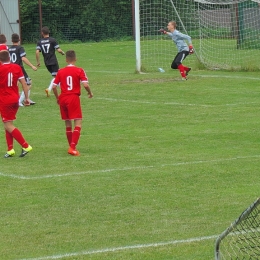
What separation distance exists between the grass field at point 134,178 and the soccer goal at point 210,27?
822 centimetres

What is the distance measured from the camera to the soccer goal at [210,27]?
29.3 metres

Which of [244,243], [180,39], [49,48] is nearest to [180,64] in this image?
[180,39]

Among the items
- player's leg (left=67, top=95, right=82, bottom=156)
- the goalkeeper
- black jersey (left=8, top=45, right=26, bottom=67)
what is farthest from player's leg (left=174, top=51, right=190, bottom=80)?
player's leg (left=67, top=95, right=82, bottom=156)

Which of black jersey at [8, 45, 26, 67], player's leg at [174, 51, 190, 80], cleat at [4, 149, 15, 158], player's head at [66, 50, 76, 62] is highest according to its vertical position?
player's head at [66, 50, 76, 62]

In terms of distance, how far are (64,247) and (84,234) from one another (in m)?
0.50

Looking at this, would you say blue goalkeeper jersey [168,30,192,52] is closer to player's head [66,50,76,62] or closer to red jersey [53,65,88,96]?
player's head [66,50,76,62]

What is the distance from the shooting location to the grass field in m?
7.91

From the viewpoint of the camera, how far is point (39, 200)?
9883 millimetres

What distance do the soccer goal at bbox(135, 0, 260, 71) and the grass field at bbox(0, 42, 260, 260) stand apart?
8218 millimetres

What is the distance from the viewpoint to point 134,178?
11.1 m

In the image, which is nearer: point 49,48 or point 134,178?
point 134,178

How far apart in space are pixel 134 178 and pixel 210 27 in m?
19.6

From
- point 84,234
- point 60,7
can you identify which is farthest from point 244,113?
point 60,7

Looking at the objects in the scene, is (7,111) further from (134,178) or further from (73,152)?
(134,178)
